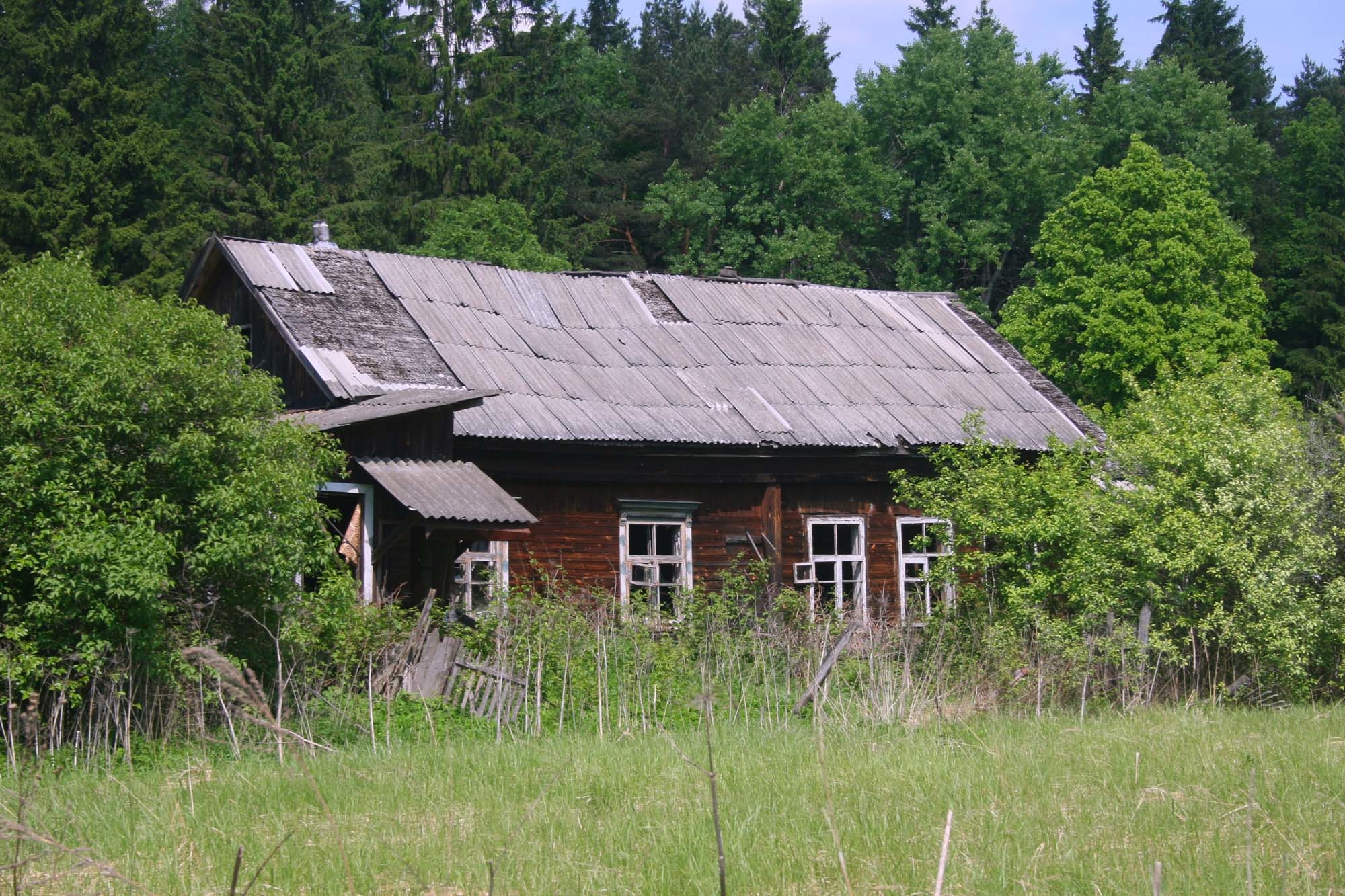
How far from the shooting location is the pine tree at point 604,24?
50969mm

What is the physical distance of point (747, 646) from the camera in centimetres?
1127

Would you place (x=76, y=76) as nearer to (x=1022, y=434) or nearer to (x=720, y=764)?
(x=1022, y=434)

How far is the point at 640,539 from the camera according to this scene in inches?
677

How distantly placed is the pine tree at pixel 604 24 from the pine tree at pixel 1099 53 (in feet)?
52.4

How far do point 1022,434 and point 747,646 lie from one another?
30.7 ft

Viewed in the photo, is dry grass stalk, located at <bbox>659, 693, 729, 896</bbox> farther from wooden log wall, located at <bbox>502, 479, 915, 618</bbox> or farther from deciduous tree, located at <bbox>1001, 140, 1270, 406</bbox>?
deciduous tree, located at <bbox>1001, 140, 1270, 406</bbox>

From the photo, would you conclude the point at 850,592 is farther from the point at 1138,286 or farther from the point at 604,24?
the point at 604,24

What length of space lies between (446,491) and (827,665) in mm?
4369

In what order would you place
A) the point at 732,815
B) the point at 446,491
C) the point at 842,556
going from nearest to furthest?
the point at 732,815, the point at 446,491, the point at 842,556

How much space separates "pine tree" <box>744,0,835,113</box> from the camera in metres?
43.8

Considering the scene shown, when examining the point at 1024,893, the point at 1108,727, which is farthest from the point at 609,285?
the point at 1024,893

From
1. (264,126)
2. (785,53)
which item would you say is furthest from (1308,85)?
(264,126)

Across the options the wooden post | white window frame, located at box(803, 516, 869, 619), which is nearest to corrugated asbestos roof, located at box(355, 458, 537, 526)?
the wooden post

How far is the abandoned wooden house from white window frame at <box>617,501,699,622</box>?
0.02m
